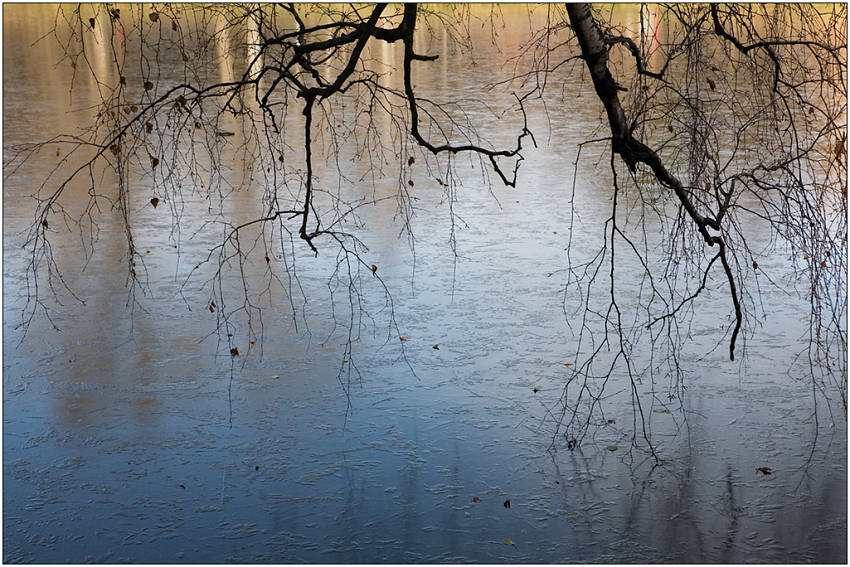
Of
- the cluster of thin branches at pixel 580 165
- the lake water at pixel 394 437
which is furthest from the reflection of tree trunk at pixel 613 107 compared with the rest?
the lake water at pixel 394 437

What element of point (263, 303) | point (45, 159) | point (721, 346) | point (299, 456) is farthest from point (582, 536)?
point (45, 159)

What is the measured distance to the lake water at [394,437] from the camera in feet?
10.1

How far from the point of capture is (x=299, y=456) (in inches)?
141

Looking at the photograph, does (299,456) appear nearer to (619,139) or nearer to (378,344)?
→ (378,344)

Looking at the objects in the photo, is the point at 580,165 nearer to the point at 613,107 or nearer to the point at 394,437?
the point at 394,437

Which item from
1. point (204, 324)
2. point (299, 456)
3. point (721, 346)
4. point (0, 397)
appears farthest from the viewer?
point (204, 324)

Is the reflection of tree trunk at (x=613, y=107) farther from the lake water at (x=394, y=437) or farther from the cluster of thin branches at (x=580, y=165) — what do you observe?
the lake water at (x=394, y=437)

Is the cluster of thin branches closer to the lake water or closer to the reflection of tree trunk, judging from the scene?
the reflection of tree trunk

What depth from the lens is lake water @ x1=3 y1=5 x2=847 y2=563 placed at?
10.1 ft

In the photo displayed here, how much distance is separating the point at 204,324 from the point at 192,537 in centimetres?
193

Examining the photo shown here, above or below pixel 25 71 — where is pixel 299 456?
below

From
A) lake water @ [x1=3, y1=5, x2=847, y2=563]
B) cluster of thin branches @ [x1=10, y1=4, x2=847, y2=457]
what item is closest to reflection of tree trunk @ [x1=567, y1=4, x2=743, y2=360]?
cluster of thin branches @ [x1=10, y1=4, x2=847, y2=457]

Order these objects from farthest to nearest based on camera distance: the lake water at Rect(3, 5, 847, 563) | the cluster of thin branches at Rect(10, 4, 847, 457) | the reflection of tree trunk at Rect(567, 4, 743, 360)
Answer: the lake water at Rect(3, 5, 847, 563)
the cluster of thin branches at Rect(10, 4, 847, 457)
the reflection of tree trunk at Rect(567, 4, 743, 360)

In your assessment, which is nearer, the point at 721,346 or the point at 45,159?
the point at 721,346
